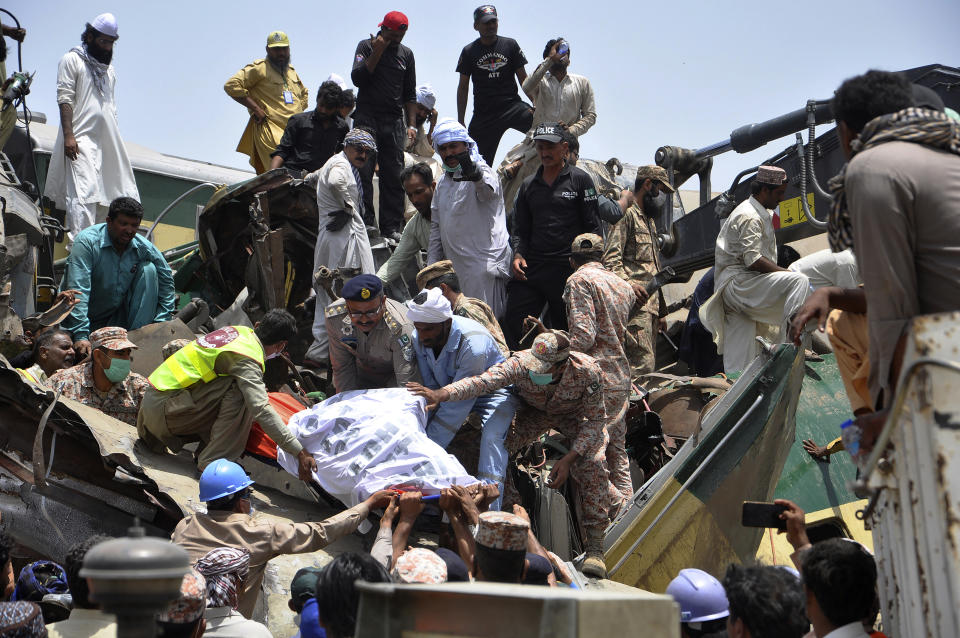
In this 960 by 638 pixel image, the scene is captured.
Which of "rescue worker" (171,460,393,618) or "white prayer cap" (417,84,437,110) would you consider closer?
"rescue worker" (171,460,393,618)

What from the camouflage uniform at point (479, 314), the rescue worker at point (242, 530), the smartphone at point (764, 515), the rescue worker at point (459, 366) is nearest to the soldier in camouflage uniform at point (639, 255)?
the camouflage uniform at point (479, 314)

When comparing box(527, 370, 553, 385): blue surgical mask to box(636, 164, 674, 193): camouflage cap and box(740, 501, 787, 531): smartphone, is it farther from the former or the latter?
box(636, 164, 674, 193): camouflage cap

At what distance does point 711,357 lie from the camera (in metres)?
9.92

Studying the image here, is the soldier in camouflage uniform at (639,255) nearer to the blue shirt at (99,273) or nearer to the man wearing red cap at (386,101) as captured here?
the man wearing red cap at (386,101)

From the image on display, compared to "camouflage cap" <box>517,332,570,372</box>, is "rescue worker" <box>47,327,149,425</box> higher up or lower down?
lower down

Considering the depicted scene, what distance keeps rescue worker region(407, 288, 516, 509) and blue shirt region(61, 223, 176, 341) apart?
319 cm

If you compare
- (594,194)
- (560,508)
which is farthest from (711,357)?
(560,508)

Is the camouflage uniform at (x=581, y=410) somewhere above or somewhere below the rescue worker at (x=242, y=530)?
above

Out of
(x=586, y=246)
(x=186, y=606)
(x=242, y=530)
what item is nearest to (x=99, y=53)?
(x=586, y=246)

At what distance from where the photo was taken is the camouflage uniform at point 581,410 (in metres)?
6.19

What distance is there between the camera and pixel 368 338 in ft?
21.3

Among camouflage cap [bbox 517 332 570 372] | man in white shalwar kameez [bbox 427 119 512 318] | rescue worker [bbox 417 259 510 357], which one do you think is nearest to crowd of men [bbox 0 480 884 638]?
camouflage cap [bbox 517 332 570 372]

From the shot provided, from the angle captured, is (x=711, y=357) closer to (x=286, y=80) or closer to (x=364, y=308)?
(x=364, y=308)

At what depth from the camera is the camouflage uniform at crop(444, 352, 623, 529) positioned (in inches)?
244
